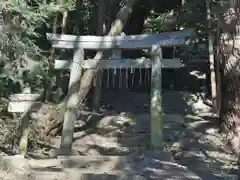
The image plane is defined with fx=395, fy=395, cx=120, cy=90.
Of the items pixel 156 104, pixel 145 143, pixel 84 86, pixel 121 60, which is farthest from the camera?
pixel 145 143

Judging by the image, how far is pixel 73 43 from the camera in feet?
28.2

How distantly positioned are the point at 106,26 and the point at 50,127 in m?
3.95

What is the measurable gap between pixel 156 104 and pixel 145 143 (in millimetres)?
1977

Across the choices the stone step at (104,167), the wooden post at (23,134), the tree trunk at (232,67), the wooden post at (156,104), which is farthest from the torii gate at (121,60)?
the tree trunk at (232,67)

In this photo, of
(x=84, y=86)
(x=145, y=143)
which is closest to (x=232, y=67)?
(x=145, y=143)

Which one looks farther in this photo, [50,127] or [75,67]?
[50,127]

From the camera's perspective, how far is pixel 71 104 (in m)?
8.20

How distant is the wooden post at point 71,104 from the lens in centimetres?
790

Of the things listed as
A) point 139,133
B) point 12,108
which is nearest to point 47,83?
point 139,133

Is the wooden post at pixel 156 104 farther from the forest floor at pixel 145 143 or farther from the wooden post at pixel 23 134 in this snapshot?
the wooden post at pixel 23 134

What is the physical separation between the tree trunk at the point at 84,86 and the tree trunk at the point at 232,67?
233 cm

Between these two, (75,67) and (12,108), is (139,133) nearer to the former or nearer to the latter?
(75,67)

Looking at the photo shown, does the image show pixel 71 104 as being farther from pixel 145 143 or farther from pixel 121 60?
pixel 145 143

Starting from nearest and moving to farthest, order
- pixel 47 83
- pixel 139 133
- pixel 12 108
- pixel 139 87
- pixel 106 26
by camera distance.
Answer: pixel 12 108 → pixel 139 133 → pixel 47 83 → pixel 106 26 → pixel 139 87
